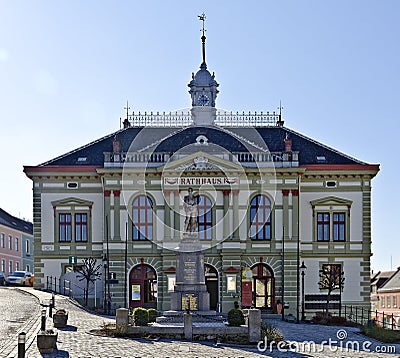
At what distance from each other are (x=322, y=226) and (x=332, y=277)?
326 cm

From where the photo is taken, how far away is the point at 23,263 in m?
85.1

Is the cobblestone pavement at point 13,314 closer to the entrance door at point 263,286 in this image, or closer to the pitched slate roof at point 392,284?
the entrance door at point 263,286

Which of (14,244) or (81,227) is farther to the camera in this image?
(14,244)

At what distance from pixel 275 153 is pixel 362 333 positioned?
18933 mm

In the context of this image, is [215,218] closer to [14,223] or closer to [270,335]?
[270,335]

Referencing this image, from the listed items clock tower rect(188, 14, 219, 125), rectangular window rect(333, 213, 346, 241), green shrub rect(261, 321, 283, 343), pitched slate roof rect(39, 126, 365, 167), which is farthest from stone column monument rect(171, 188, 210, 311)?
clock tower rect(188, 14, 219, 125)

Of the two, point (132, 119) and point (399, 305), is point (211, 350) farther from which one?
point (399, 305)

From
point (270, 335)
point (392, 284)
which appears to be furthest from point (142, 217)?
point (392, 284)

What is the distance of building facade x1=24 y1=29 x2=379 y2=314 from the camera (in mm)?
51781

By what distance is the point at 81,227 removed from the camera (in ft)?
176

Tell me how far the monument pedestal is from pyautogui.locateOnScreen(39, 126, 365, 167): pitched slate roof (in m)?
16.5

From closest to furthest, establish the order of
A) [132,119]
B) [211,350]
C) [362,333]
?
[211,350], [362,333], [132,119]

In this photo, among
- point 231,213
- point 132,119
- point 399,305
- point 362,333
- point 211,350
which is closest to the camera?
point 211,350

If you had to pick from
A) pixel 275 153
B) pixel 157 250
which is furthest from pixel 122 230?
pixel 275 153
